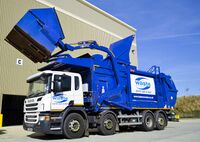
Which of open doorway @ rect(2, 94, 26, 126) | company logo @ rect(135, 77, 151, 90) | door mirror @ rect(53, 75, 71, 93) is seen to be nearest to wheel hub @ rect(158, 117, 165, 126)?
company logo @ rect(135, 77, 151, 90)

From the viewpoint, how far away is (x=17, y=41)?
1146 centimetres

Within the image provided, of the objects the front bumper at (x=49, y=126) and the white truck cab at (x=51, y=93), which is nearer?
the front bumper at (x=49, y=126)

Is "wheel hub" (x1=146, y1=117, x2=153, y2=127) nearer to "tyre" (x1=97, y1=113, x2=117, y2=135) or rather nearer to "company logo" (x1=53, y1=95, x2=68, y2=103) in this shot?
"tyre" (x1=97, y1=113, x2=117, y2=135)

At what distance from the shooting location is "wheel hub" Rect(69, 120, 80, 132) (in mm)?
10648

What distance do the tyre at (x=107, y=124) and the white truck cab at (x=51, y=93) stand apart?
1.43 m

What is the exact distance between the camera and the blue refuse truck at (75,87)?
34.4 feet

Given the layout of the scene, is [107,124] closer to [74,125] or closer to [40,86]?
[74,125]

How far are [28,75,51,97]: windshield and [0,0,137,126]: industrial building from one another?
9672mm

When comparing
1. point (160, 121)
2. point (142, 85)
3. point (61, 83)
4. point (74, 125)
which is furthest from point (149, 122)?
point (61, 83)

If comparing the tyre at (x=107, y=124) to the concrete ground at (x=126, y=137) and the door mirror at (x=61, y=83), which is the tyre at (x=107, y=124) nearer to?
the concrete ground at (x=126, y=137)

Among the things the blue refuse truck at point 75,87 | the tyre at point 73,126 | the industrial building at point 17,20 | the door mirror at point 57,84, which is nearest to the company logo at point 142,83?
the blue refuse truck at point 75,87

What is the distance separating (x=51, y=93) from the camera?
33.9 ft

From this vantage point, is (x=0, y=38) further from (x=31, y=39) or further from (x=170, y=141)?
(x=170, y=141)

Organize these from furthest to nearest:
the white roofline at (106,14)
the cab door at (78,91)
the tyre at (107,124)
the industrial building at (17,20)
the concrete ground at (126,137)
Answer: the white roofline at (106,14)
the industrial building at (17,20)
the tyre at (107,124)
the cab door at (78,91)
the concrete ground at (126,137)
